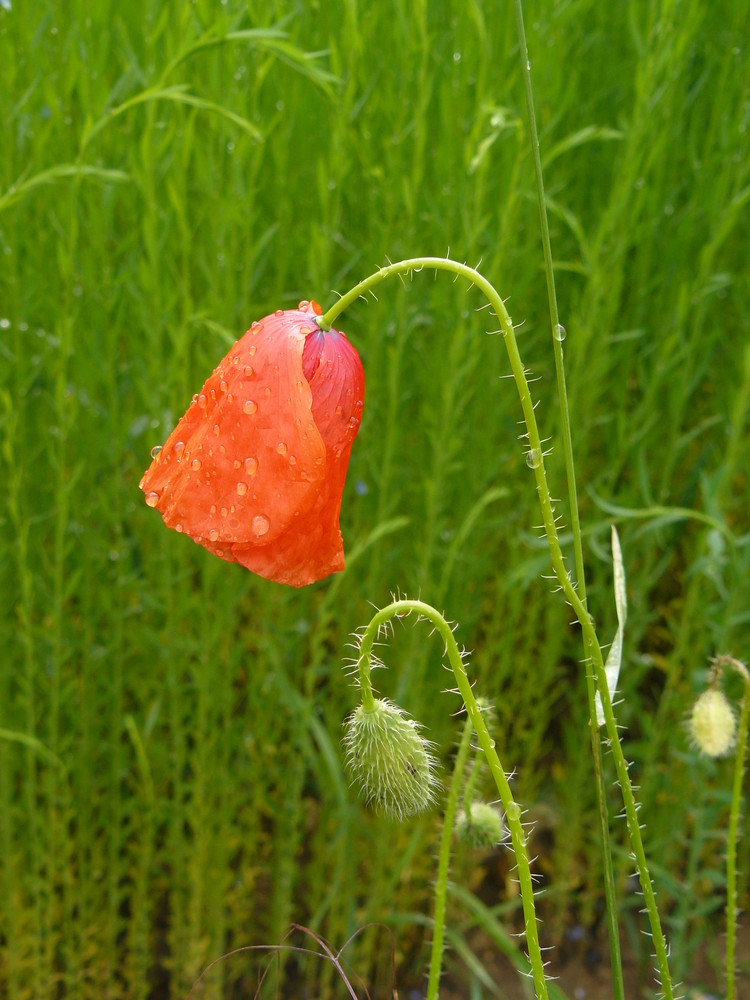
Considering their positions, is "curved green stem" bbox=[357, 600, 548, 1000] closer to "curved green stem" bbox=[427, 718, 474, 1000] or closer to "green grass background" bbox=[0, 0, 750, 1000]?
"curved green stem" bbox=[427, 718, 474, 1000]

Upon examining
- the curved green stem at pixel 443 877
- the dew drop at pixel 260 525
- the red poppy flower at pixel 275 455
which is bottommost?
the curved green stem at pixel 443 877

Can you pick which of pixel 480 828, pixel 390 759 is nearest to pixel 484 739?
pixel 390 759

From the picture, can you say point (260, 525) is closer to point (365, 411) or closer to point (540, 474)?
point (540, 474)

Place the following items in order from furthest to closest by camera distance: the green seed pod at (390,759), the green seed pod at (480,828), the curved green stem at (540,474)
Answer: the green seed pod at (480,828)
the green seed pod at (390,759)
the curved green stem at (540,474)

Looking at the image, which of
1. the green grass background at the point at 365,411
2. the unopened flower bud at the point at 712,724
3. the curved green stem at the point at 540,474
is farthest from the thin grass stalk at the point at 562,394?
the green grass background at the point at 365,411

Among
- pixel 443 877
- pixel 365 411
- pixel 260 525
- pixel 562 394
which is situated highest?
pixel 365 411

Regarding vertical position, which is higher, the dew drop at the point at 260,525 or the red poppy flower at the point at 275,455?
the red poppy flower at the point at 275,455

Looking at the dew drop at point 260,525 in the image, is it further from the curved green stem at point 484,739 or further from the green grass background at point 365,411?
the green grass background at point 365,411
